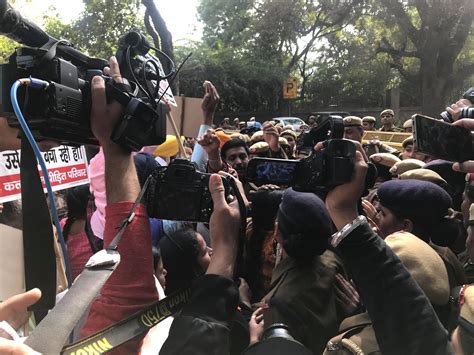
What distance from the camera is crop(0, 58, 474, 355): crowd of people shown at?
1164 mm

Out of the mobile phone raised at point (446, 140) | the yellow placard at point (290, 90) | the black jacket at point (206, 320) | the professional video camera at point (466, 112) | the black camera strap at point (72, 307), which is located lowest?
the black jacket at point (206, 320)

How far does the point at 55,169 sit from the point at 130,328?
2404 millimetres

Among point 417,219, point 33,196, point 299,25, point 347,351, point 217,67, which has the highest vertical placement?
point 299,25

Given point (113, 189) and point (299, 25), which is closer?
point (113, 189)

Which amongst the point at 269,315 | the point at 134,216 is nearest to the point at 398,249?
the point at 269,315

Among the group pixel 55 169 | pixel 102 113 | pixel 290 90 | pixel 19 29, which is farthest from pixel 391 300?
pixel 290 90

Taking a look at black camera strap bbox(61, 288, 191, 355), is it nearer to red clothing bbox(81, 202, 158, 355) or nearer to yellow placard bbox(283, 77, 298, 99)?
red clothing bbox(81, 202, 158, 355)

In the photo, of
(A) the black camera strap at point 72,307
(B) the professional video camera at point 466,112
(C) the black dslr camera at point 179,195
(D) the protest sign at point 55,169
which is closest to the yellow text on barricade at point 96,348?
(A) the black camera strap at point 72,307

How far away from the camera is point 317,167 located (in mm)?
1295

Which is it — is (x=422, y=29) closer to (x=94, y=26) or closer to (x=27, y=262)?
(x=94, y=26)

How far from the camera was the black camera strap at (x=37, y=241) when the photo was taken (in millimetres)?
1173

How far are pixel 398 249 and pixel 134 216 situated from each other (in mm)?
869

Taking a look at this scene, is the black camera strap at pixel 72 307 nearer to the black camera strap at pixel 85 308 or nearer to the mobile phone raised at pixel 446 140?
the black camera strap at pixel 85 308

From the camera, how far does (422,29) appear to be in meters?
17.4
